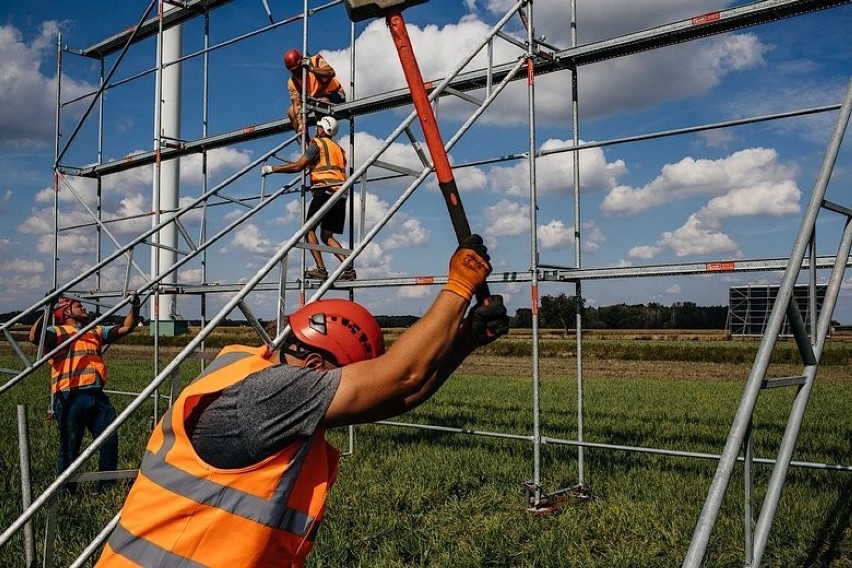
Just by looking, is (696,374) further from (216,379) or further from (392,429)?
(216,379)

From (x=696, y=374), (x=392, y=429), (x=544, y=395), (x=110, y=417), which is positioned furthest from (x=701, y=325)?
(x=110, y=417)

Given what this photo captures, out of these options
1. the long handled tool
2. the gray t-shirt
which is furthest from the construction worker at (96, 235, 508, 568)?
the long handled tool

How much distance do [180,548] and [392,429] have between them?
311 inches

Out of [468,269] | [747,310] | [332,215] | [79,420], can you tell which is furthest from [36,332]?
[747,310]

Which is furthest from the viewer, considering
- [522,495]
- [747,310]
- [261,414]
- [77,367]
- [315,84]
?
[747,310]

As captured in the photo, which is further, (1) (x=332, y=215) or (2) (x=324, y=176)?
(1) (x=332, y=215)

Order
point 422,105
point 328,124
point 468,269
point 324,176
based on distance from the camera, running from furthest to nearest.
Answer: point 328,124 → point 324,176 → point 422,105 → point 468,269

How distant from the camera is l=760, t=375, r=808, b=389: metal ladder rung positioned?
2.76 metres

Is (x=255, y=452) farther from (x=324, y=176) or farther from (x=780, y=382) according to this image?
(x=324, y=176)

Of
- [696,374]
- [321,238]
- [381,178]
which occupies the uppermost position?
[381,178]

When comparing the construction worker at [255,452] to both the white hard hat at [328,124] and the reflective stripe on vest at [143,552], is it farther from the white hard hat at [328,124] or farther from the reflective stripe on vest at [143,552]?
the white hard hat at [328,124]

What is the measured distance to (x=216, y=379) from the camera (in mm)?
2139

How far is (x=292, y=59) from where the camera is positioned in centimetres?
814

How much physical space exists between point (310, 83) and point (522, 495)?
16.0ft
